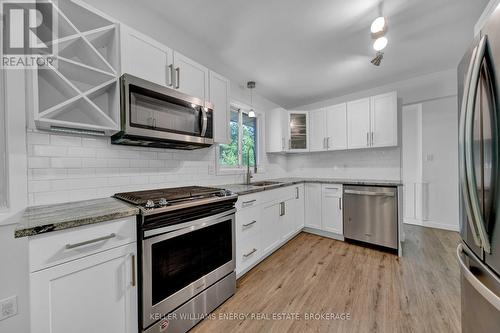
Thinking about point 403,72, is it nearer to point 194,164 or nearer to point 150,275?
point 194,164

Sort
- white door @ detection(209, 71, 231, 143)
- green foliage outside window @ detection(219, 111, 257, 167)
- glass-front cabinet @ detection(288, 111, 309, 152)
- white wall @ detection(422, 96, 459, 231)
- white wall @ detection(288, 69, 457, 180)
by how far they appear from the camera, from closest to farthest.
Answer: white door @ detection(209, 71, 231, 143) < green foliage outside window @ detection(219, 111, 257, 167) < white wall @ detection(288, 69, 457, 180) < white wall @ detection(422, 96, 459, 231) < glass-front cabinet @ detection(288, 111, 309, 152)

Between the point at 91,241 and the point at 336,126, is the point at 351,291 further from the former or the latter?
the point at 336,126

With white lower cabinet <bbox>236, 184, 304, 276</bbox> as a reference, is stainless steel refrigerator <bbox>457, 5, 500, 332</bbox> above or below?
above

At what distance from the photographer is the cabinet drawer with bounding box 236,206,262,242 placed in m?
2.07

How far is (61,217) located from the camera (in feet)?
3.41

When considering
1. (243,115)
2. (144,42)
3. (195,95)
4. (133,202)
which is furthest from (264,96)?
(133,202)

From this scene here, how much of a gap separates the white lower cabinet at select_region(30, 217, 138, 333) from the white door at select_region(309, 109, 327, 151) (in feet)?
11.1

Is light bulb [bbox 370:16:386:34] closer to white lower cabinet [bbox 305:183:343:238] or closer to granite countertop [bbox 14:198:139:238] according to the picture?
white lower cabinet [bbox 305:183:343:238]

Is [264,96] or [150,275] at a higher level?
[264,96]

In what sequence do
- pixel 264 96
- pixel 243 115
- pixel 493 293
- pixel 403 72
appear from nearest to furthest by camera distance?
pixel 493 293 < pixel 403 72 < pixel 243 115 < pixel 264 96

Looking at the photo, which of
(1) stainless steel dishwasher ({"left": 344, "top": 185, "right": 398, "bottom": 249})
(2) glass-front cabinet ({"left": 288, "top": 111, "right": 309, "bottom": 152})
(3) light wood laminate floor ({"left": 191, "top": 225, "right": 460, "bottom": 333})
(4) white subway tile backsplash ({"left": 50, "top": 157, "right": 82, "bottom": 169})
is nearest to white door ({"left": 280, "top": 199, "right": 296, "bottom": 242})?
(3) light wood laminate floor ({"left": 191, "top": 225, "right": 460, "bottom": 333})

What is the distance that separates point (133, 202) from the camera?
135 centimetres

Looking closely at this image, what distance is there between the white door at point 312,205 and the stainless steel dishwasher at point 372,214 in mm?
444

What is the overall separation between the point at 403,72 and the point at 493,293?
3.31m
